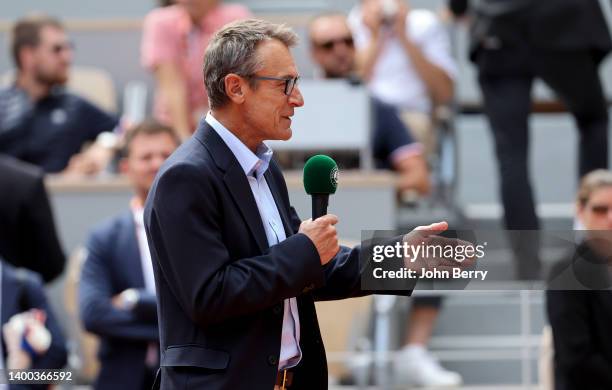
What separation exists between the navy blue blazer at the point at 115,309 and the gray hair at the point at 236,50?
7.34ft

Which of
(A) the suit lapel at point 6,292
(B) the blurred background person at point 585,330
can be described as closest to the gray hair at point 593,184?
(B) the blurred background person at point 585,330

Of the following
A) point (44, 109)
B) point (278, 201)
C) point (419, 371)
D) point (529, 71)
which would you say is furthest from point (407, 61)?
point (278, 201)

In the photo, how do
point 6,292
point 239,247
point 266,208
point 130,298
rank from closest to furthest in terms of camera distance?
point 239,247
point 266,208
point 6,292
point 130,298

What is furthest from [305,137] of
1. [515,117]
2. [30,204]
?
[30,204]

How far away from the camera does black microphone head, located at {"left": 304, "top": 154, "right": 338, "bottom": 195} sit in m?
3.17

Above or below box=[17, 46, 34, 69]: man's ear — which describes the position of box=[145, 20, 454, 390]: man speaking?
below

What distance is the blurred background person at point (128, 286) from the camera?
5.37 meters

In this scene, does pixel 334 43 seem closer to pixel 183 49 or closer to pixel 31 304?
pixel 183 49

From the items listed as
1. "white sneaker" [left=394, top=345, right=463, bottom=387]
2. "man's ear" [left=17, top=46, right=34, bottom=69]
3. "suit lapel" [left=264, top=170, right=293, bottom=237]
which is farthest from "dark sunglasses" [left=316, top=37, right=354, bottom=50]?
"suit lapel" [left=264, top=170, right=293, bottom=237]

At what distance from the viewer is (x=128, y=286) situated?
18.4 ft

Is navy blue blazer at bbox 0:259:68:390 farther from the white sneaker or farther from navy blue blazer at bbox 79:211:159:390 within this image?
the white sneaker

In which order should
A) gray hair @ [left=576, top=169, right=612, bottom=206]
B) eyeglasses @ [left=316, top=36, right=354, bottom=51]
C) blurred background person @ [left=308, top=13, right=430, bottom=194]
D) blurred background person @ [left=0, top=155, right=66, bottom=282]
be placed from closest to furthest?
gray hair @ [left=576, top=169, right=612, bottom=206]
blurred background person @ [left=0, top=155, right=66, bottom=282]
blurred background person @ [left=308, top=13, right=430, bottom=194]
eyeglasses @ [left=316, top=36, right=354, bottom=51]

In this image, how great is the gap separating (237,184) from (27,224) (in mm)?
2707

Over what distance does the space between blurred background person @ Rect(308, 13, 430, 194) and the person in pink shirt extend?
1.55 ft
